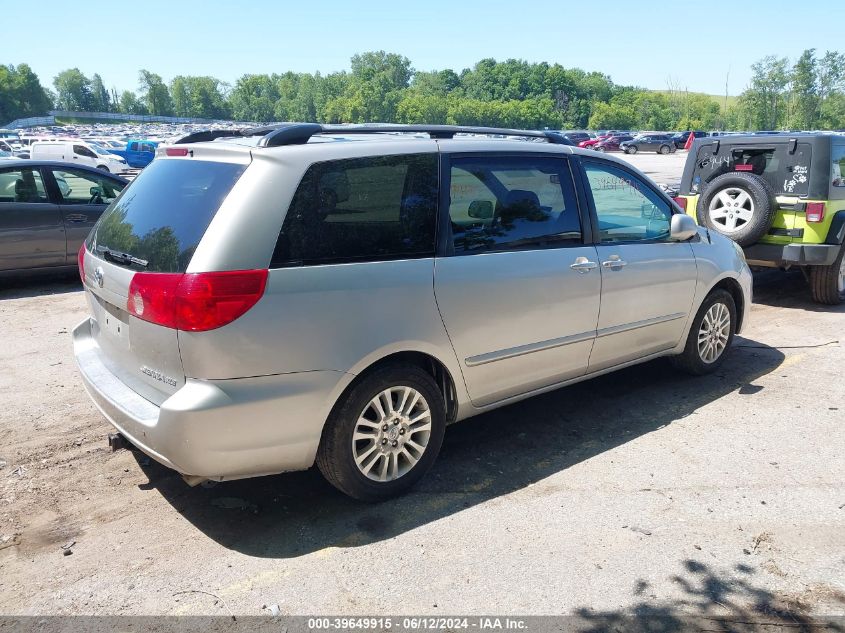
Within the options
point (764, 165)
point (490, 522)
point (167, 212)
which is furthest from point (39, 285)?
point (764, 165)

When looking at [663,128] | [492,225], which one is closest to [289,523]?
[492,225]

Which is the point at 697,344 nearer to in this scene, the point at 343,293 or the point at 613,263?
the point at 613,263

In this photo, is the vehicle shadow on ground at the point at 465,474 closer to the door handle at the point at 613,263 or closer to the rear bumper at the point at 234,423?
the rear bumper at the point at 234,423

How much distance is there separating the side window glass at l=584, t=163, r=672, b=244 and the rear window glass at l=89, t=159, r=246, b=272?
239 centimetres

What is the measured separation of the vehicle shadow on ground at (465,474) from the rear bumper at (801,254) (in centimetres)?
261

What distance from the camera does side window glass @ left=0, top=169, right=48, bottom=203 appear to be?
8047 mm

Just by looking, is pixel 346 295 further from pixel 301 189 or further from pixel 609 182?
pixel 609 182

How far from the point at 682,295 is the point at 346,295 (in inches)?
111

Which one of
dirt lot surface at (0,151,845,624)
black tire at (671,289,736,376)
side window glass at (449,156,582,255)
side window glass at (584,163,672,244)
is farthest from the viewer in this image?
black tire at (671,289,736,376)

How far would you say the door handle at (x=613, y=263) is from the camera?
4.38 meters

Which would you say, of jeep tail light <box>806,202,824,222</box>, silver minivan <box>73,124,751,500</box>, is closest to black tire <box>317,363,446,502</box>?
silver minivan <box>73,124,751,500</box>

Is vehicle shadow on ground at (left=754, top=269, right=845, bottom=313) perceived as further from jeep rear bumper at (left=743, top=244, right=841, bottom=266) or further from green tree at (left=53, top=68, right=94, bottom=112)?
green tree at (left=53, top=68, right=94, bottom=112)

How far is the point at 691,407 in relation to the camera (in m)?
4.92

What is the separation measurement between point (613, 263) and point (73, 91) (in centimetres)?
22153
